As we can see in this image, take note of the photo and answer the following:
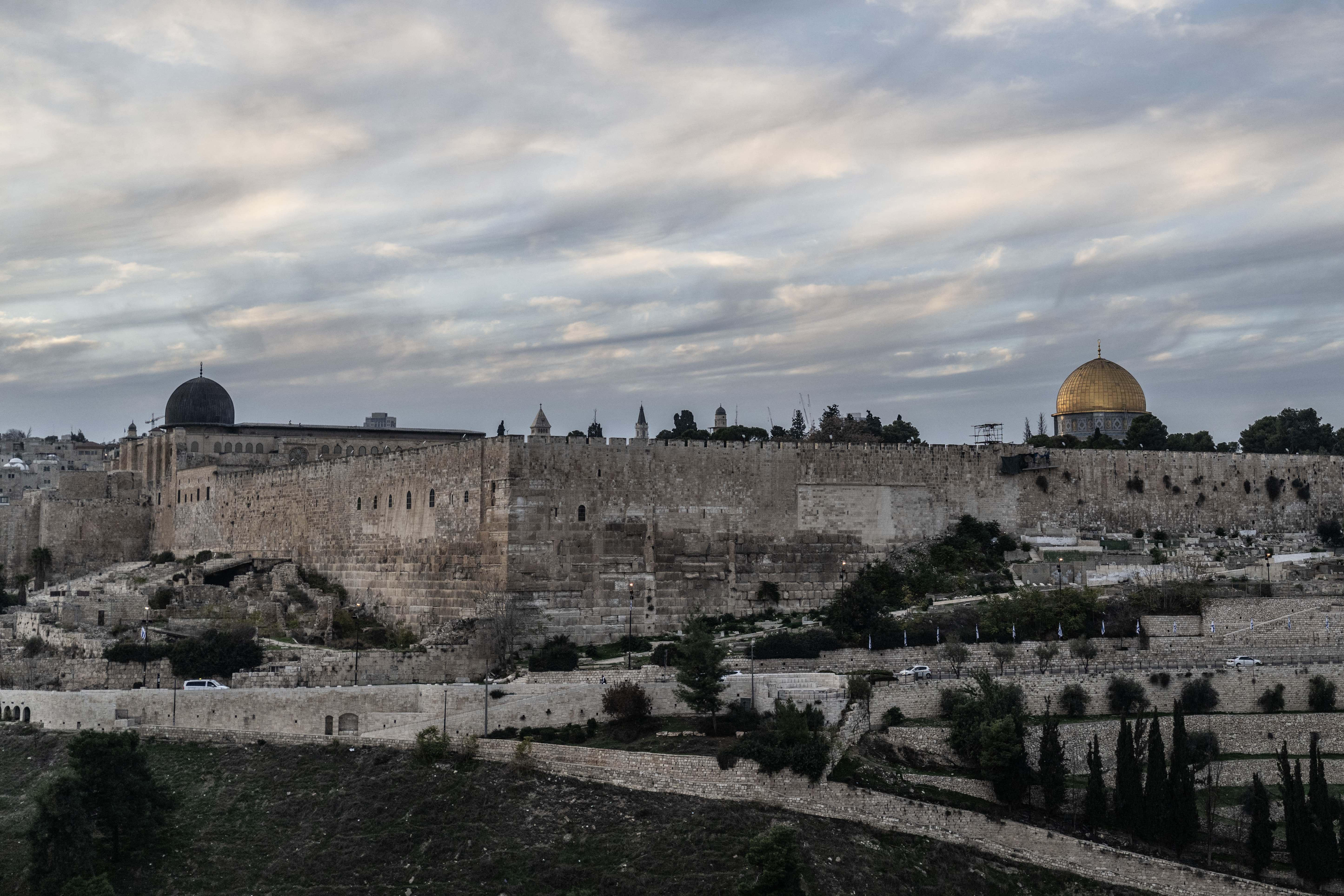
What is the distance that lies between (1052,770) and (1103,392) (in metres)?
42.2

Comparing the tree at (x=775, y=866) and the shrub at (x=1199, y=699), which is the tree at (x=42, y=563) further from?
the shrub at (x=1199, y=699)

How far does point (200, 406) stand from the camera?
7038 centimetres

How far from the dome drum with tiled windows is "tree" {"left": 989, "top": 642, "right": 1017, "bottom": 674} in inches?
1318

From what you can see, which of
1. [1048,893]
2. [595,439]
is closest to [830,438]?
[595,439]

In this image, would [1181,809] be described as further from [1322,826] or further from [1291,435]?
[1291,435]

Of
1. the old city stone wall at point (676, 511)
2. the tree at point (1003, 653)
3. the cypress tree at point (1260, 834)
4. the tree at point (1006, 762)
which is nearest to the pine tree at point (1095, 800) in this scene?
the tree at point (1006, 762)

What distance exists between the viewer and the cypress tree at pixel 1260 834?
1204 inches

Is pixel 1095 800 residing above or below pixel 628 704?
below

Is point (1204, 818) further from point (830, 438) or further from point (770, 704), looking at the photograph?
point (830, 438)

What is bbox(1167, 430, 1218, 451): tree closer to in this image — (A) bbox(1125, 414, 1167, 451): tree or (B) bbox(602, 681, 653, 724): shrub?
(A) bbox(1125, 414, 1167, 451): tree

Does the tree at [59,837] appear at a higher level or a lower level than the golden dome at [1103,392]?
lower

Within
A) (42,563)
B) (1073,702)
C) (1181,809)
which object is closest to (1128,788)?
(1181,809)

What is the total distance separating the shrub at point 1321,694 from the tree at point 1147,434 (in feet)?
89.0

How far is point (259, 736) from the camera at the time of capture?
35.6 meters
